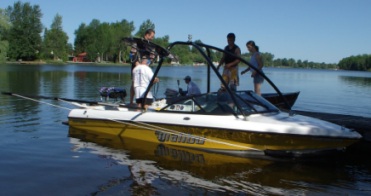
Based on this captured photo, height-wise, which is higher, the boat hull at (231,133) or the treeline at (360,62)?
the treeline at (360,62)

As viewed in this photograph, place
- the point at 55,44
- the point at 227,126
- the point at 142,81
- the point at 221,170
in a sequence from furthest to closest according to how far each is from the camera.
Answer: the point at 55,44 → the point at 142,81 → the point at 227,126 → the point at 221,170

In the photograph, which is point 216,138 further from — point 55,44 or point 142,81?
point 55,44

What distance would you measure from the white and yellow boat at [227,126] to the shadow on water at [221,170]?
250 mm

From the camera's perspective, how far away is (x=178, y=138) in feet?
29.6

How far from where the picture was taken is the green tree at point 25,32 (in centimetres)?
9769

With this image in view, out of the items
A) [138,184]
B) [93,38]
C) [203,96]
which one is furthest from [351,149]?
[93,38]

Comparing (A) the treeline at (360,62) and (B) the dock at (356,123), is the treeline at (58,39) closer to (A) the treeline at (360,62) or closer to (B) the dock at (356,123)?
(B) the dock at (356,123)

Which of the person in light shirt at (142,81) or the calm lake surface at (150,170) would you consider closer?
the calm lake surface at (150,170)

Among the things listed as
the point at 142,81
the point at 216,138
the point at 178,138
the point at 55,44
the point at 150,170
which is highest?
the point at 55,44

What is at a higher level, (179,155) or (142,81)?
(142,81)

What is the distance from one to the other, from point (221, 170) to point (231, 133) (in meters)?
0.95

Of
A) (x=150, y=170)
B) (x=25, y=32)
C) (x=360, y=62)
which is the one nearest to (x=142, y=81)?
(x=150, y=170)

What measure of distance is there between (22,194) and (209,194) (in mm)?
2937

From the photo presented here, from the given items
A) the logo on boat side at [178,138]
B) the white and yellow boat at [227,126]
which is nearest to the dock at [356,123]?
the white and yellow boat at [227,126]
